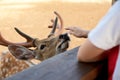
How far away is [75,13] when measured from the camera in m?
6.75

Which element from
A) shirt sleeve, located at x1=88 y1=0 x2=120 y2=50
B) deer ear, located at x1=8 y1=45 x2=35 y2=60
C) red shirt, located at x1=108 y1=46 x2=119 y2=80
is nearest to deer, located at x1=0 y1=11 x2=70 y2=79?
deer ear, located at x1=8 y1=45 x2=35 y2=60

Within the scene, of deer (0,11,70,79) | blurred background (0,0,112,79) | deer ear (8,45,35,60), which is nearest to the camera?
deer (0,11,70,79)

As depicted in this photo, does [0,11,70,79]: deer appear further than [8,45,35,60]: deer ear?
No

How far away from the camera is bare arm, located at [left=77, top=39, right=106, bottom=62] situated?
1.07m

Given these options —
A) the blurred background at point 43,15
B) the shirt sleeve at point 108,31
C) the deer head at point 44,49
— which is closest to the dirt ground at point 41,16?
the blurred background at point 43,15

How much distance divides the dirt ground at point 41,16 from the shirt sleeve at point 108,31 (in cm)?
407

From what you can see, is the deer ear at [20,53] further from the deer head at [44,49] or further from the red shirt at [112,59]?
the red shirt at [112,59]

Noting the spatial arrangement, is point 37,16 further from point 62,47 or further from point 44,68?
point 44,68

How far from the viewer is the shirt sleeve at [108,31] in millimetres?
970

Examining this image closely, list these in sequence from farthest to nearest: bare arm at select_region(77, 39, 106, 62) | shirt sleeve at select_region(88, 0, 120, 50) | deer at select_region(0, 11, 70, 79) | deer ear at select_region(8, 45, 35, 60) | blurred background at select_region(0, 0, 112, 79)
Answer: blurred background at select_region(0, 0, 112, 79) → deer ear at select_region(8, 45, 35, 60) → deer at select_region(0, 11, 70, 79) → bare arm at select_region(77, 39, 106, 62) → shirt sleeve at select_region(88, 0, 120, 50)

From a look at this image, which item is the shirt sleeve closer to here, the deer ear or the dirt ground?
the deer ear

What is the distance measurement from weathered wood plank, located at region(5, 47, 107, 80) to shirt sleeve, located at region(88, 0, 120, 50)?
5.7 inches

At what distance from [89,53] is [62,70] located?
12cm

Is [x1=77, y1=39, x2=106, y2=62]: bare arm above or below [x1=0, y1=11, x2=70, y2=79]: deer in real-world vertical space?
above
